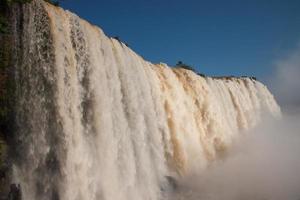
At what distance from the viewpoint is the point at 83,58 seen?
49.0ft

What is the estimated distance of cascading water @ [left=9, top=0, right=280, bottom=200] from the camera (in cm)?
1338

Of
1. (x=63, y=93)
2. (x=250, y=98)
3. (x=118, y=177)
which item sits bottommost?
(x=118, y=177)

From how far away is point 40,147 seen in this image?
1330 centimetres

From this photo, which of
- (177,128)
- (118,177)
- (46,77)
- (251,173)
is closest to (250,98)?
(251,173)

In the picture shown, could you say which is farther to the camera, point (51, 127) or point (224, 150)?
point (224, 150)

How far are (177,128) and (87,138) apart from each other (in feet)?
22.4

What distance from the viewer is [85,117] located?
48.2 ft

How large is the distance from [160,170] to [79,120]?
541 cm

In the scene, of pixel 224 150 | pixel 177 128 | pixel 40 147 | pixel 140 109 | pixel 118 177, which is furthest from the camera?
pixel 224 150

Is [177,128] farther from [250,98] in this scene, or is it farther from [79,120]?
[250,98]

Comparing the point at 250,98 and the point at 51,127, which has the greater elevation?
the point at 250,98

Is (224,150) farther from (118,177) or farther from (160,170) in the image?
(118,177)

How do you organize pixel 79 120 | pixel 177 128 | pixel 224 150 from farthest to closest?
pixel 224 150 → pixel 177 128 → pixel 79 120

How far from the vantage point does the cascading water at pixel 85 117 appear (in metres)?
13.4
